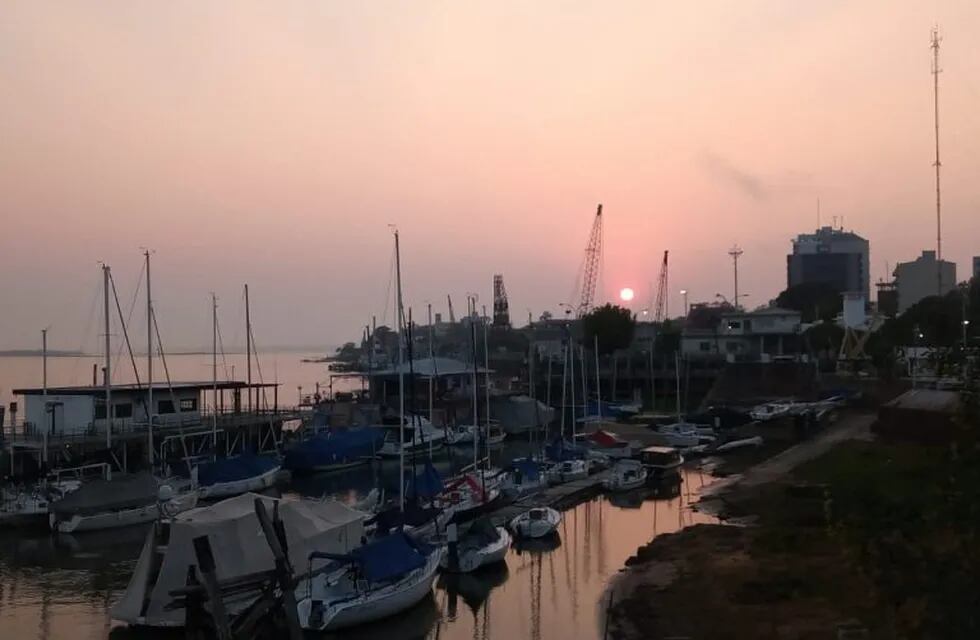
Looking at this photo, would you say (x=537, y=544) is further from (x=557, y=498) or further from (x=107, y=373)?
(x=107, y=373)

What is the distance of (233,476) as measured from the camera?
150 ft

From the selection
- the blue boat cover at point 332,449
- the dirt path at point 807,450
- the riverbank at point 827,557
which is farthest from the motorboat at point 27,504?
the dirt path at point 807,450

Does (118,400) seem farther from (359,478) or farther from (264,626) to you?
(264,626)

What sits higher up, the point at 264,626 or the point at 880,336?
the point at 880,336

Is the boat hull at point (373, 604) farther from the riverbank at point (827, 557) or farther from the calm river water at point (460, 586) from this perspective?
the riverbank at point (827, 557)

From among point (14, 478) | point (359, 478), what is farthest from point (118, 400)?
point (359, 478)

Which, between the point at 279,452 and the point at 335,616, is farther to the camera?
the point at 279,452

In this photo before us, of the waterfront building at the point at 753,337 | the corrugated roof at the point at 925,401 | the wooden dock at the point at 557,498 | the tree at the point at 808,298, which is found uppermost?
the tree at the point at 808,298

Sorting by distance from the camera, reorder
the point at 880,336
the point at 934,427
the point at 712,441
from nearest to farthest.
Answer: the point at 934,427 < the point at 712,441 < the point at 880,336

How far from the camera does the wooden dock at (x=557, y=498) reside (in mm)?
37969

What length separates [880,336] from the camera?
3467 inches

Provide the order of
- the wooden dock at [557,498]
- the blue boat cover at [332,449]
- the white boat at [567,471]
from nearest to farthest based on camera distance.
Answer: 1. the wooden dock at [557,498]
2. the white boat at [567,471]
3. the blue boat cover at [332,449]

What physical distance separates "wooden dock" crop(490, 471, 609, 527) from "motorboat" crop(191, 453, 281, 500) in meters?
14.2

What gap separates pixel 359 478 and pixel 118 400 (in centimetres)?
1388
